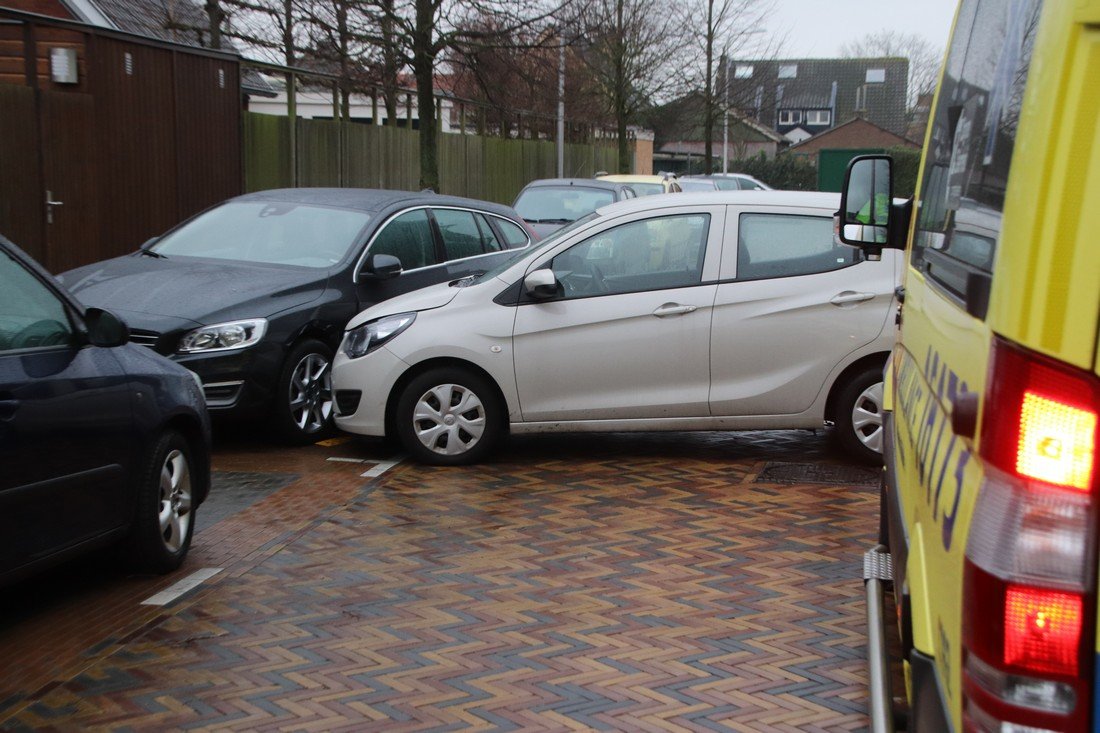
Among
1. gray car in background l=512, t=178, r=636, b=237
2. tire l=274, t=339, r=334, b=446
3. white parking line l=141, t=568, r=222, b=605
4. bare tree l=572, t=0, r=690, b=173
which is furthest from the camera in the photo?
bare tree l=572, t=0, r=690, b=173

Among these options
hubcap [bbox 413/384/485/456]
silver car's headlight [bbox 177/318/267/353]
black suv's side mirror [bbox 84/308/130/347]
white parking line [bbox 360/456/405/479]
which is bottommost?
white parking line [bbox 360/456/405/479]

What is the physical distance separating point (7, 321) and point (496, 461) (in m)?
3.97

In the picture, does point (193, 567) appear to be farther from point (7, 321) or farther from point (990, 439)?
point (990, 439)

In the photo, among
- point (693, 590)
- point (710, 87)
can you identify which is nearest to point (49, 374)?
point (693, 590)

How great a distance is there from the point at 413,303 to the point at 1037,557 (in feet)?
21.7

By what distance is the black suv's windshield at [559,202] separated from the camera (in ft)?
62.3

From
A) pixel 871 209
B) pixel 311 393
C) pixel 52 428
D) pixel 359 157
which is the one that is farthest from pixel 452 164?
pixel 52 428

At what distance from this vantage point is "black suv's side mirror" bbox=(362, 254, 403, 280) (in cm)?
935

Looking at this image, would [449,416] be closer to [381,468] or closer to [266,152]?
[381,468]

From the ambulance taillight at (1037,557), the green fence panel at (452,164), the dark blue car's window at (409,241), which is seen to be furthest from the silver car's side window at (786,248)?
the green fence panel at (452,164)

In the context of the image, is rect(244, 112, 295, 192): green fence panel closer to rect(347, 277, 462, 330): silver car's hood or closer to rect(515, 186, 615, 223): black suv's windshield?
rect(515, 186, 615, 223): black suv's windshield

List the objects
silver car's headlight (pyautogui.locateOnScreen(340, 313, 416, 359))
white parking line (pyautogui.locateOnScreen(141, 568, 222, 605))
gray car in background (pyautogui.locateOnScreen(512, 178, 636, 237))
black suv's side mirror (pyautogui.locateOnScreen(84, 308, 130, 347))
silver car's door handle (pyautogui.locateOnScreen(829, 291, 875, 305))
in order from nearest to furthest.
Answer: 1. black suv's side mirror (pyautogui.locateOnScreen(84, 308, 130, 347))
2. white parking line (pyautogui.locateOnScreen(141, 568, 222, 605))
3. silver car's door handle (pyautogui.locateOnScreen(829, 291, 875, 305))
4. silver car's headlight (pyautogui.locateOnScreen(340, 313, 416, 359))
5. gray car in background (pyautogui.locateOnScreen(512, 178, 636, 237))

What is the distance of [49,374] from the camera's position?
4.87 meters

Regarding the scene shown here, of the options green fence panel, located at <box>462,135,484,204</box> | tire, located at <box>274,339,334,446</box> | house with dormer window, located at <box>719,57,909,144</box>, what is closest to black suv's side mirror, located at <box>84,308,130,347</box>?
tire, located at <box>274,339,334,446</box>
